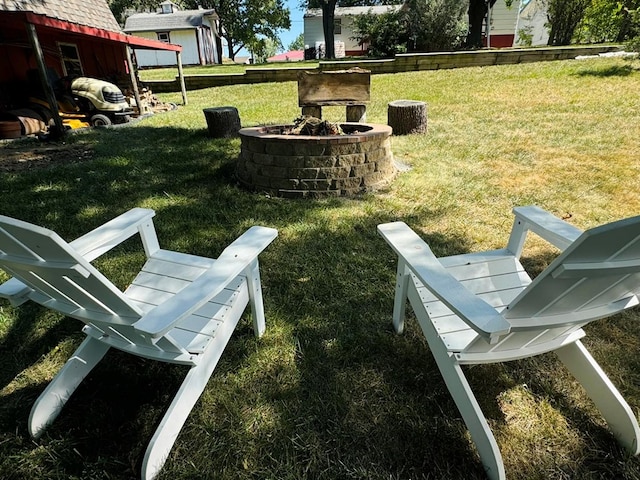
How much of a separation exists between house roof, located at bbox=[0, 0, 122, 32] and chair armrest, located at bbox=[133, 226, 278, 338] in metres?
8.09

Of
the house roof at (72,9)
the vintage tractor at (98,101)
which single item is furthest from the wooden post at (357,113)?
the house roof at (72,9)

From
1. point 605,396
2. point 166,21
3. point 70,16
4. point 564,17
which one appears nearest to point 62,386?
point 605,396

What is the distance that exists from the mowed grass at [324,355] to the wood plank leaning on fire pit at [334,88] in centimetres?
131

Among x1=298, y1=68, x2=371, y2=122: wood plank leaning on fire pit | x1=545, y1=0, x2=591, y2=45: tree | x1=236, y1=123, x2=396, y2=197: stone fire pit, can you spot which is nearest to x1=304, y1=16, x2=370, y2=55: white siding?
x1=545, y1=0, x2=591, y2=45: tree

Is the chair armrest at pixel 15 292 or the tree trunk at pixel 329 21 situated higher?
the tree trunk at pixel 329 21

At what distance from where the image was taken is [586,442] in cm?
150

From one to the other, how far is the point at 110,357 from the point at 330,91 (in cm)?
438

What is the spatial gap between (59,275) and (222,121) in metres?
5.51

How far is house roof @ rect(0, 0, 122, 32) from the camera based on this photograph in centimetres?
728

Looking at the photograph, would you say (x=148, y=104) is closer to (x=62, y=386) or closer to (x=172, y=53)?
(x=62, y=386)

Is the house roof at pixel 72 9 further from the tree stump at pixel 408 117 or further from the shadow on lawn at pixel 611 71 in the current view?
the shadow on lawn at pixel 611 71

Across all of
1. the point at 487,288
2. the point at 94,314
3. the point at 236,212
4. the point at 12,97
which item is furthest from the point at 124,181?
the point at 12,97

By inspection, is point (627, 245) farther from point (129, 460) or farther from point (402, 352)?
point (129, 460)

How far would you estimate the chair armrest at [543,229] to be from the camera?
1630mm
